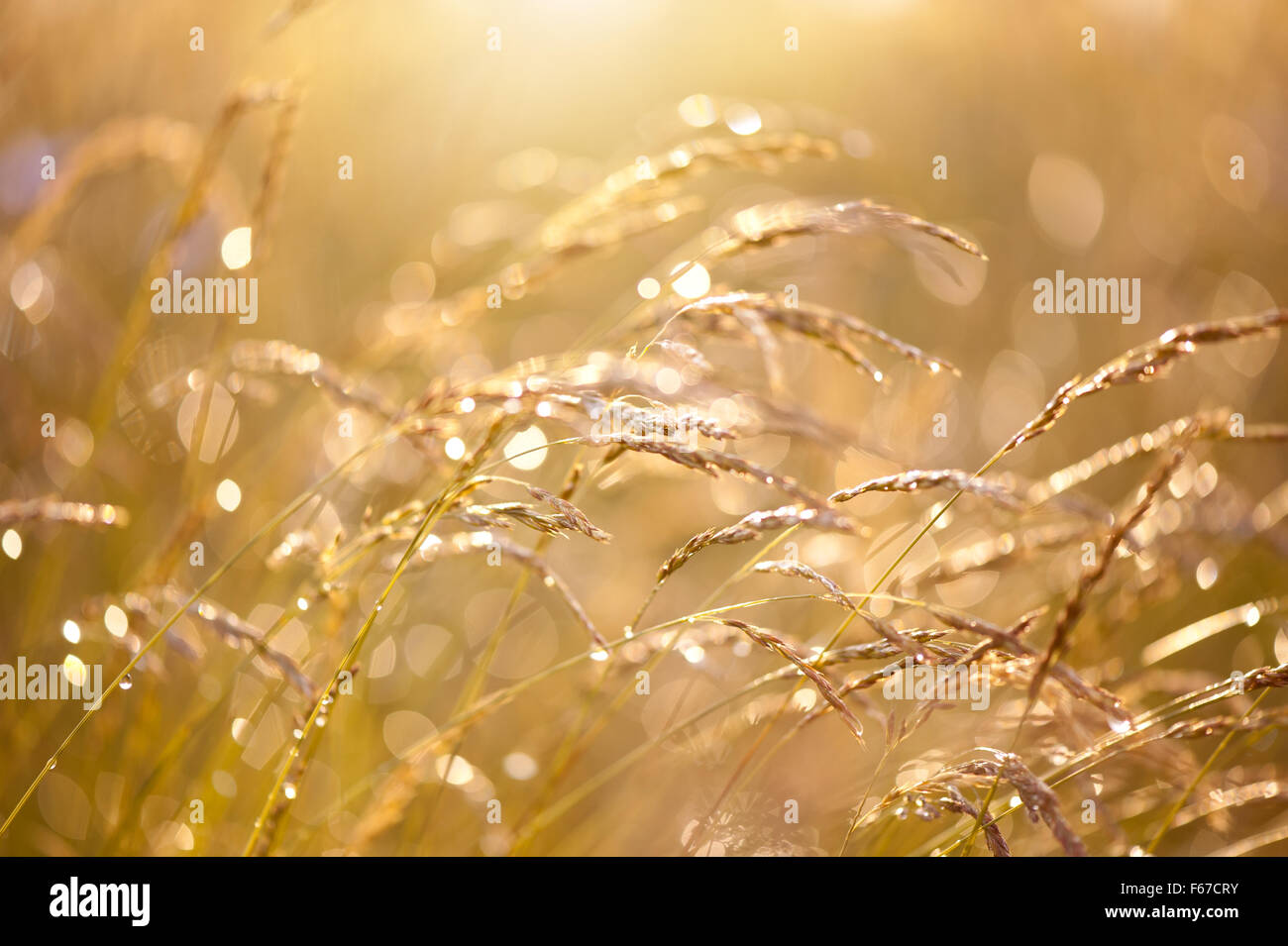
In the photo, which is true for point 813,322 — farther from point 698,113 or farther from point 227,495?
point 227,495

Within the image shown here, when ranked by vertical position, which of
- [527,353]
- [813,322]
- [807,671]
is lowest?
[807,671]

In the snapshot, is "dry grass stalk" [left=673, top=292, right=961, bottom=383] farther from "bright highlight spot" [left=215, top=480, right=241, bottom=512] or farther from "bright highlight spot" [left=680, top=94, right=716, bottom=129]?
"bright highlight spot" [left=215, top=480, right=241, bottom=512]

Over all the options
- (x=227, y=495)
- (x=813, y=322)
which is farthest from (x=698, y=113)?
(x=227, y=495)

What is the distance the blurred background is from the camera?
1.70 m

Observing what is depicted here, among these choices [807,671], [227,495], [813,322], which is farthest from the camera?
[227,495]

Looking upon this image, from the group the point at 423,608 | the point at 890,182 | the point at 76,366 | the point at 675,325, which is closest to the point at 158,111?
the point at 76,366

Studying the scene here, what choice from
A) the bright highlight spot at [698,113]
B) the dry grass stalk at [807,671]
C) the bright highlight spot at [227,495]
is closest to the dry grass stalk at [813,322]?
the dry grass stalk at [807,671]

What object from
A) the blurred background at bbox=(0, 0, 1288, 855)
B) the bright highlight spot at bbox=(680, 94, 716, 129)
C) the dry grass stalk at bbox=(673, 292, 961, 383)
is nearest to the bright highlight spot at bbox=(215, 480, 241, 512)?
the blurred background at bbox=(0, 0, 1288, 855)

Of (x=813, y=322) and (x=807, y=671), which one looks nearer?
(x=807, y=671)

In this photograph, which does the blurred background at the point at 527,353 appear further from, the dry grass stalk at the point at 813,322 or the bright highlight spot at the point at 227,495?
the dry grass stalk at the point at 813,322

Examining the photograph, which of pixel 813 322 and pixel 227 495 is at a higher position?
pixel 227 495

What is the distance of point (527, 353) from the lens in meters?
3.05

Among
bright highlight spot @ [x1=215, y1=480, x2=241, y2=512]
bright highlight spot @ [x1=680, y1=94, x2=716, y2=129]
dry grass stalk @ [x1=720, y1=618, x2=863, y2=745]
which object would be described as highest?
bright highlight spot @ [x1=680, y1=94, x2=716, y2=129]
